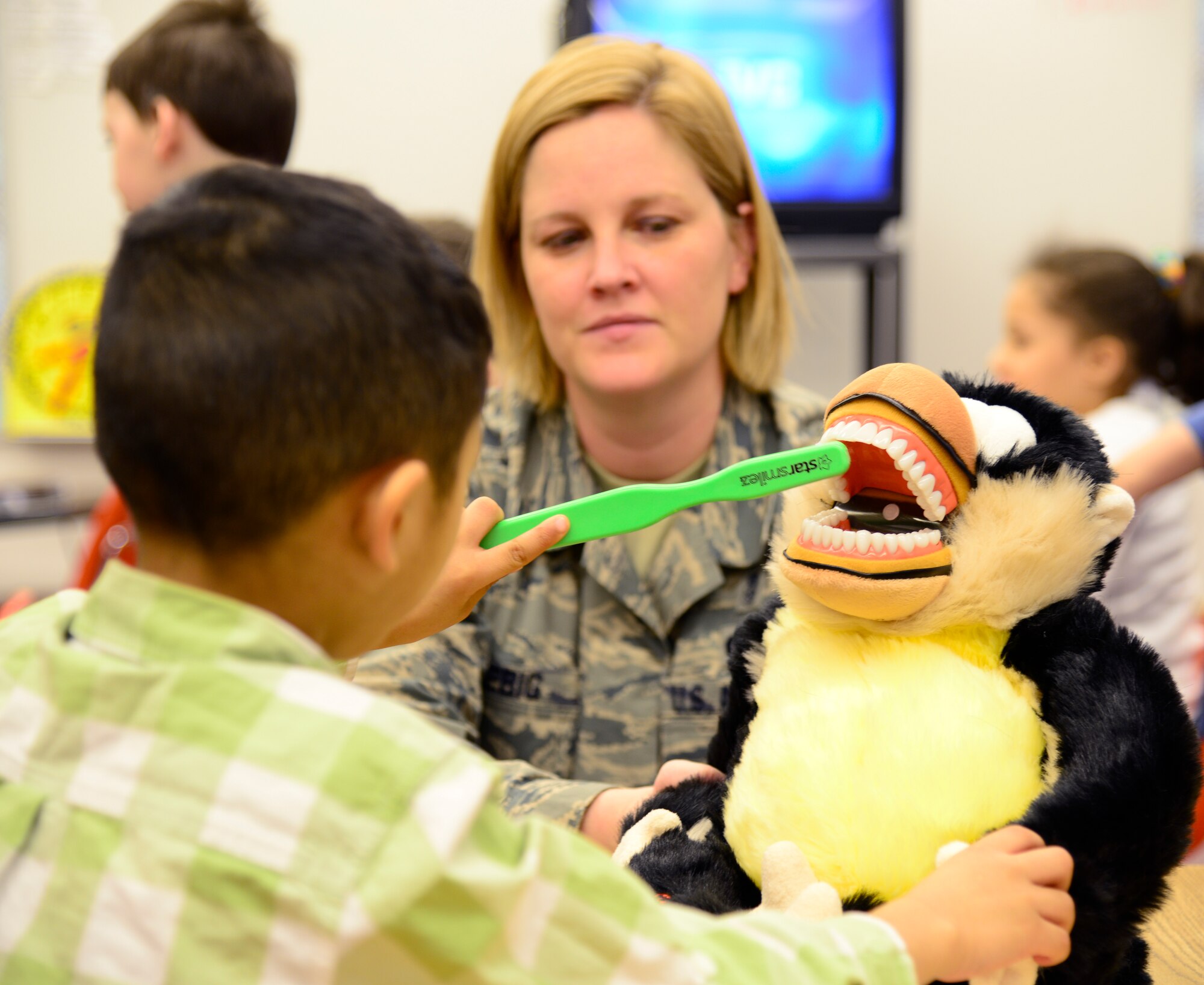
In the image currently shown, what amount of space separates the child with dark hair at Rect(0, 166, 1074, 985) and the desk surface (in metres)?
0.20

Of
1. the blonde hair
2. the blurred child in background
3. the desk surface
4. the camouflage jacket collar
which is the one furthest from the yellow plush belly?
the blurred child in background

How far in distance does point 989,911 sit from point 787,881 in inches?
4.0

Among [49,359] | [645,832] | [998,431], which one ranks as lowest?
[49,359]

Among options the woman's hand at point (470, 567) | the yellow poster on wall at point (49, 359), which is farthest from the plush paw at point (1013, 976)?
the yellow poster on wall at point (49, 359)

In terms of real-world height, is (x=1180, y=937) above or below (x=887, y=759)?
below

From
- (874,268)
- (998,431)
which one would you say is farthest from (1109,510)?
(874,268)

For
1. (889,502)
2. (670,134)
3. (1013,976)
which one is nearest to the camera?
(1013,976)

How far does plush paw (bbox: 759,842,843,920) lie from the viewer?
52 centimetres

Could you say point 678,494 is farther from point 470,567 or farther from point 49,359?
point 49,359

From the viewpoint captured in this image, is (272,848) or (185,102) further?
(185,102)

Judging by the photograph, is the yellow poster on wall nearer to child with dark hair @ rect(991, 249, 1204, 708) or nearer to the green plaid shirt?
child with dark hair @ rect(991, 249, 1204, 708)

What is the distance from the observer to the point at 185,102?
1.49 m

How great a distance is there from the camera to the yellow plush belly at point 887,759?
1.75 ft

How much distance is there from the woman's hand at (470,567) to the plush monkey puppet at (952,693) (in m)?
0.15
